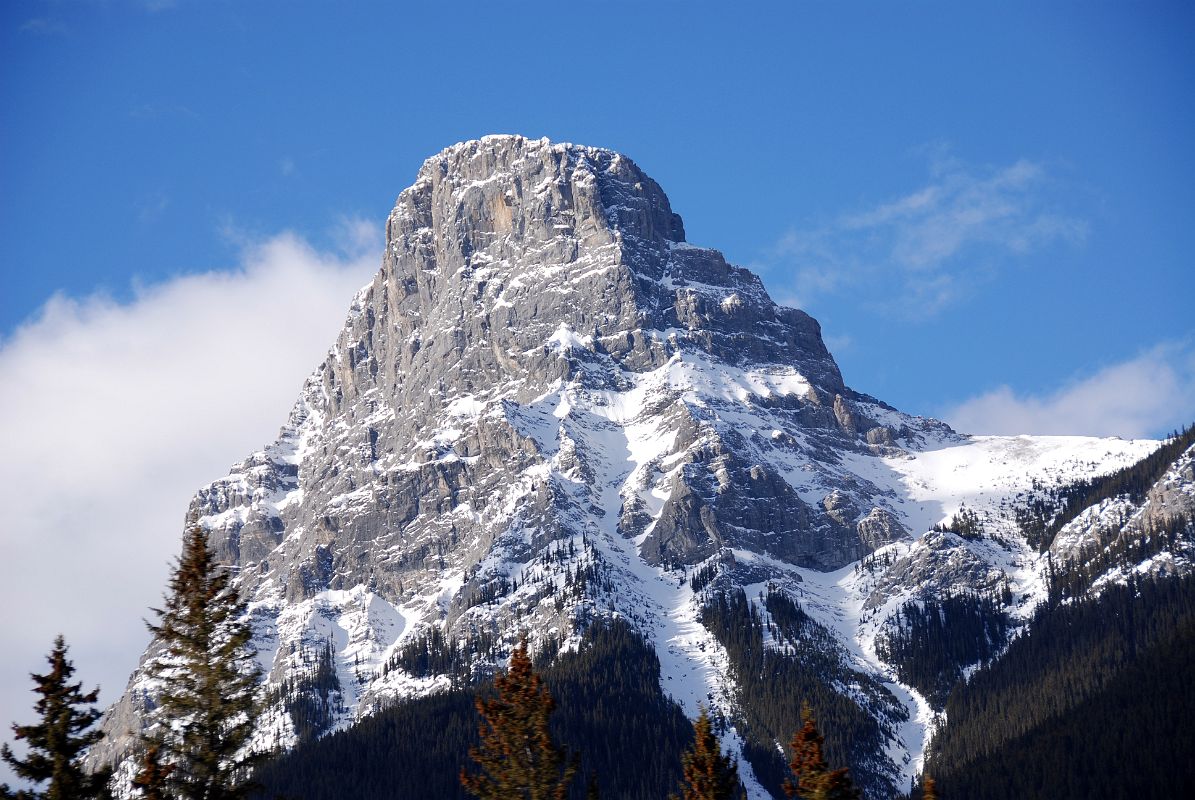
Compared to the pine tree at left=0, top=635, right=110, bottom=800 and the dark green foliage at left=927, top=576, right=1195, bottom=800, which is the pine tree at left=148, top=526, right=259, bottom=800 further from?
the dark green foliage at left=927, top=576, right=1195, bottom=800

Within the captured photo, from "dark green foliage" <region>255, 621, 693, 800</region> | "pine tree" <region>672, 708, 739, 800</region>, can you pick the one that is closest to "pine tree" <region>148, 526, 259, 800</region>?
"pine tree" <region>672, 708, 739, 800</region>

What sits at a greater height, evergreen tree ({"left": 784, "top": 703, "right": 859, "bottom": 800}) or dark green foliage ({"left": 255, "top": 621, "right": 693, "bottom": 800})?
dark green foliage ({"left": 255, "top": 621, "right": 693, "bottom": 800})

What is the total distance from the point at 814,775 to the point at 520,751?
326 inches

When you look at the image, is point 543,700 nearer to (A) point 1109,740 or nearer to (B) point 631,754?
(A) point 1109,740

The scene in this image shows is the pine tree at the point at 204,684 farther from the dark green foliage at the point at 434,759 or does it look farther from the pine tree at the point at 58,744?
the dark green foliage at the point at 434,759

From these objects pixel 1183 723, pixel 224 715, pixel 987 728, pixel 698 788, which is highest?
pixel 987 728

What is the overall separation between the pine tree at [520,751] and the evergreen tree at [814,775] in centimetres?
675

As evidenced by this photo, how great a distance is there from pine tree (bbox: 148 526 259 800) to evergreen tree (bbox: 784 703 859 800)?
1490cm

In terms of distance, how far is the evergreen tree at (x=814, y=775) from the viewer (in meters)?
39.8

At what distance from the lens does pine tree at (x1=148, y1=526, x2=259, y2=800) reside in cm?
3759

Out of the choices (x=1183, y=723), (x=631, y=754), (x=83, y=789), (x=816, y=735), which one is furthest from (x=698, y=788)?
(x=631, y=754)

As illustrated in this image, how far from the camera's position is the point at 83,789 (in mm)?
38812

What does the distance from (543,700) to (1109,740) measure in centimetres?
12506

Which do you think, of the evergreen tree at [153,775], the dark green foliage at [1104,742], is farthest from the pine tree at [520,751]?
the dark green foliage at [1104,742]
